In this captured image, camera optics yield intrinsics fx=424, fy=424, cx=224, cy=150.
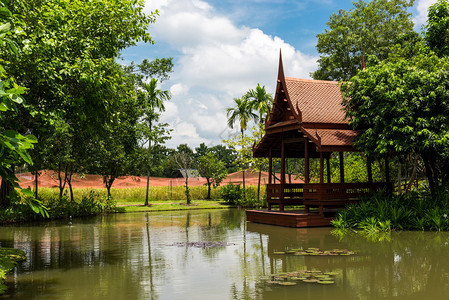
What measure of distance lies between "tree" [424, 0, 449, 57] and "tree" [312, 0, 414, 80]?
47.9ft

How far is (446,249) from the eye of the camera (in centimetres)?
1148

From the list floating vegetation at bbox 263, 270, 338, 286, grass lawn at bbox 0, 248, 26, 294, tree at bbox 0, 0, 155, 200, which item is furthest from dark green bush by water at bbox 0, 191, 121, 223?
floating vegetation at bbox 263, 270, 338, 286

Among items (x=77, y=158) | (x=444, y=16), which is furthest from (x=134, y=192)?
(x=444, y=16)

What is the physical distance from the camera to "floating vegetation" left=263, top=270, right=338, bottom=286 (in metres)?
7.89

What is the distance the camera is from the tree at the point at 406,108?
1574 centimetres

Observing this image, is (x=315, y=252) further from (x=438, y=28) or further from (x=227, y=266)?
(x=438, y=28)

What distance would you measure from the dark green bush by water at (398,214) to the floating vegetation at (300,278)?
8.13 m

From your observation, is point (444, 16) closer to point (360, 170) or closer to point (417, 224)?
point (417, 224)

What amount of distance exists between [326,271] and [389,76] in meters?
10.6

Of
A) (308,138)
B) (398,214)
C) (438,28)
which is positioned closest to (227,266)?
(398,214)

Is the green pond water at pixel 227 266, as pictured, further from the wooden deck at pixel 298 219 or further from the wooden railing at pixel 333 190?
the wooden railing at pixel 333 190

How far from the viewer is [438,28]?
19188 millimetres

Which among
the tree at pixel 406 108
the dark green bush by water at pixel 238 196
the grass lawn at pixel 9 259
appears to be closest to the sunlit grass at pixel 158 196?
the dark green bush by water at pixel 238 196

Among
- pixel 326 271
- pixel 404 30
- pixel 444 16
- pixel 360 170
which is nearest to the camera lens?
pixel 326 271
